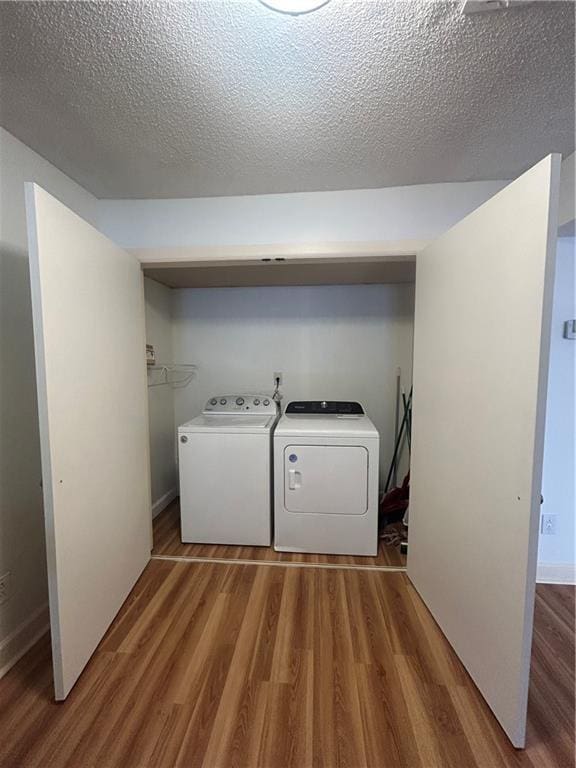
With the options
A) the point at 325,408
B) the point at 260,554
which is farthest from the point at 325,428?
the point at 260,554

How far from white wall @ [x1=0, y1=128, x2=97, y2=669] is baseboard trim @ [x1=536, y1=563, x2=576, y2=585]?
2.85m

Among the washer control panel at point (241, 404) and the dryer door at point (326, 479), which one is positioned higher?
the washer control panel at point (241, 404)

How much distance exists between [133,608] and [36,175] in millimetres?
2361

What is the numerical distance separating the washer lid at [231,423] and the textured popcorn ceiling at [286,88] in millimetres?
1582

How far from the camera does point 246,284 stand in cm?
280

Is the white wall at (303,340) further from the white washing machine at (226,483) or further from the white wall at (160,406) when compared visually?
the white washing machine at (226,483)

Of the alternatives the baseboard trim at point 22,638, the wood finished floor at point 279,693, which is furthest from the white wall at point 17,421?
the wood finished floor at point 279,693

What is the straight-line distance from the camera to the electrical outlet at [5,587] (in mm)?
1400

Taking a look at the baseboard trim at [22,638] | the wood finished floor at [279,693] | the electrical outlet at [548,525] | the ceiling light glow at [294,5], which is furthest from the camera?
the electrical outlet at [548,525]

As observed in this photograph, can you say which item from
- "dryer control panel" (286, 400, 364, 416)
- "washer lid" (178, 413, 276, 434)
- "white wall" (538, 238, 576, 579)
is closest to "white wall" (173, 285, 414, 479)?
"dryer control panel" (286, 400, 364, 416)

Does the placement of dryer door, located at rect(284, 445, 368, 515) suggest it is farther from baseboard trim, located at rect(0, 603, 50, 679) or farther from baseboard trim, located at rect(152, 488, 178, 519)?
baseboard trim, located at rect(0, 603, 50, 679)

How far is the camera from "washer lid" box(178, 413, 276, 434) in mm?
2205

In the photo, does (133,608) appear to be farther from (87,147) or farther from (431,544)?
(87,147)

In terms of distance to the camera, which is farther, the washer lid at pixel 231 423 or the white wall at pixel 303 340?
the white wall at pixel 303 340
